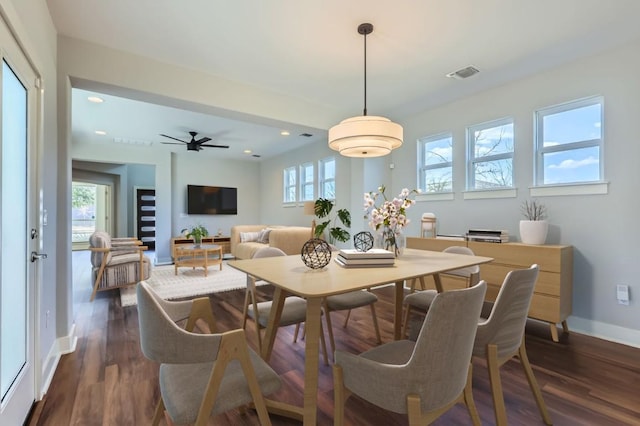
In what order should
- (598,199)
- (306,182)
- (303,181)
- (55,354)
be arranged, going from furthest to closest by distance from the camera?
(303,181), (306,182), (598,199), (55,354)

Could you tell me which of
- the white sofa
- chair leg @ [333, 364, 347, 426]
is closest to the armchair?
the white sofa

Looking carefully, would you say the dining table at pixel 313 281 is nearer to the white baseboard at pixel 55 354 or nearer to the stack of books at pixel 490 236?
the stack of books at pixel 490 236

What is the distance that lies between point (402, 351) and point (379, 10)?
7.56 feet

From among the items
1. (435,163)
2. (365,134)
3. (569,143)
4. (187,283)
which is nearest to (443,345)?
(365,134)

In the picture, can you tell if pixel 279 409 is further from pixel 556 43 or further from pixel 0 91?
pixel 556 43

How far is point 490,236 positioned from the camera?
326 centimetres

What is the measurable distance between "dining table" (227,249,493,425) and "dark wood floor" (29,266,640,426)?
0.44 meters

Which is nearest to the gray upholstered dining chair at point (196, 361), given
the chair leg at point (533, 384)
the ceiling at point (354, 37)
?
the chair leg at point (533, 384)

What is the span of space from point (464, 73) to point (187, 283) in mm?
4717

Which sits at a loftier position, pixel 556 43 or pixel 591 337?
pixel 556 43

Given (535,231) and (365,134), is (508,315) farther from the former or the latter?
(535,231)

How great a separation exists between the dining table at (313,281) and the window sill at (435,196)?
6.45 feet

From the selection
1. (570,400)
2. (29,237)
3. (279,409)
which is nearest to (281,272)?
(279,409)

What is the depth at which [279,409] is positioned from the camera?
1.63 metres
